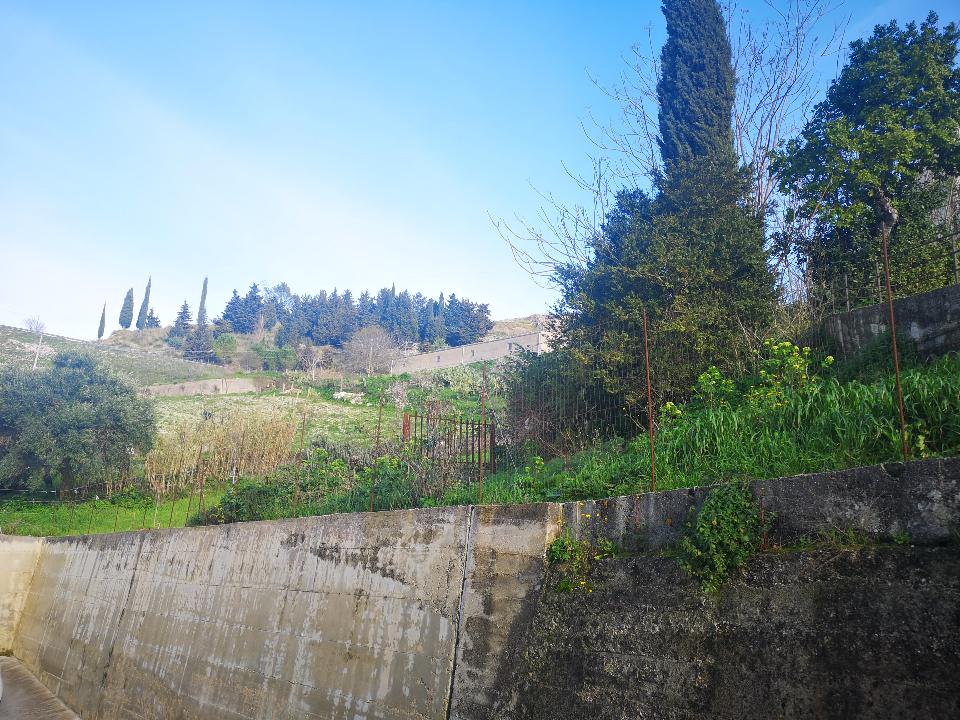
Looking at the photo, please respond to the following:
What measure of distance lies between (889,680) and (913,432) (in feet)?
6.89

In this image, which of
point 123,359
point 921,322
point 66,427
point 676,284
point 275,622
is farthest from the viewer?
point 123,359

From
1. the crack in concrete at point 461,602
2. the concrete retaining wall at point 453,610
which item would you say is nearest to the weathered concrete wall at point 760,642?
the concrete retaining wall at point 453,610

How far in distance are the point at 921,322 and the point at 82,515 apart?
2258 cm

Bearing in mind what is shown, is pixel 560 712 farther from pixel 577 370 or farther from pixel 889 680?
pixel 577 370

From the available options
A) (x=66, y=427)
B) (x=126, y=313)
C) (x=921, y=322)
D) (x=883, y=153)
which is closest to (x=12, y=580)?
(x=66, y=427)

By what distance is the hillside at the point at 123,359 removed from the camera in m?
49.7

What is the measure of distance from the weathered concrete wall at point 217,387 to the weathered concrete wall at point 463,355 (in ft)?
30.5

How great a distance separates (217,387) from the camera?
42.9 meters

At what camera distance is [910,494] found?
12.6ft

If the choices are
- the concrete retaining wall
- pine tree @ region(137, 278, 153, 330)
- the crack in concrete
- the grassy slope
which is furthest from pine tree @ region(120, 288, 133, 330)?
the crack in concrete

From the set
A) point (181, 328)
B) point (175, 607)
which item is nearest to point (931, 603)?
point (175, 607)

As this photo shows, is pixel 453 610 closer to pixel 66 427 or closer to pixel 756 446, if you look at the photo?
pixel 756 446

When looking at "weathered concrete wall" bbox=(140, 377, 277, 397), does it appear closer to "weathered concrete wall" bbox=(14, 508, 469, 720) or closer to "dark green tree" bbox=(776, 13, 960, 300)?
"weathered concrete wall" bbox=(14, 508, 469, 720)

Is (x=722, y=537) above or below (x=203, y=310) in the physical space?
below
